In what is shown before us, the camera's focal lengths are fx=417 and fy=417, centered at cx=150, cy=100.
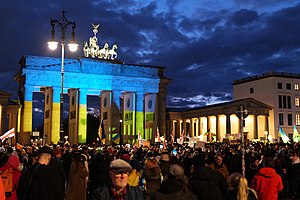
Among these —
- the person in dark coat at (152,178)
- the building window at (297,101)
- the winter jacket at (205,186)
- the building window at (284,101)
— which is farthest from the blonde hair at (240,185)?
the building window at (297,101)

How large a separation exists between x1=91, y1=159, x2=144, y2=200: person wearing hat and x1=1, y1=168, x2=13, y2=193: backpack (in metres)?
4.66

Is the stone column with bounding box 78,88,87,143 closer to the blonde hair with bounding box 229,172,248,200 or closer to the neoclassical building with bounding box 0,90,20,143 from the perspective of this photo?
the neoclassical building with bounding box 0,90,20,143

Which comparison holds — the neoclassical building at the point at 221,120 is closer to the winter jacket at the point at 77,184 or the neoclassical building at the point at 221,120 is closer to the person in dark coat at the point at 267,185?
the winter jacket at the point at 77,184

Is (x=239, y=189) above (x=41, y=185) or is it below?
above

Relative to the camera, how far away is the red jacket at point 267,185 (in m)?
8.39

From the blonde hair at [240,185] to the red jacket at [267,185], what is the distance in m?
2.49

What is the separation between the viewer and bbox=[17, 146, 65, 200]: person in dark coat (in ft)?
26.1

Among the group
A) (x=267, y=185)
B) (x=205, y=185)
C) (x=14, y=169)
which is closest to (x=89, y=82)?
(x=14, y=169)

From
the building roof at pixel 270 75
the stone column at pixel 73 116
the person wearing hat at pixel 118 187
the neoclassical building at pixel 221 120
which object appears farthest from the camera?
the building roof at pixel 270 75

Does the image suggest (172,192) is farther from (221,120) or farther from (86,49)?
(221,120)

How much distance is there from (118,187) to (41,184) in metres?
4.01

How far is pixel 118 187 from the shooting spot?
14.7ft

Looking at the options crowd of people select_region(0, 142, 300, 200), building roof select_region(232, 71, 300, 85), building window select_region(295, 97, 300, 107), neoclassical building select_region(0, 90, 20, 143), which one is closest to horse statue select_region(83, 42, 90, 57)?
neoclassical building select_region(0, 90, 20, 143)

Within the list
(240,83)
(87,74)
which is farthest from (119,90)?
(240,83)
